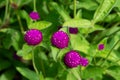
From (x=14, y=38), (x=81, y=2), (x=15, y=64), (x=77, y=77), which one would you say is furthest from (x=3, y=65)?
(x=77, y=77)

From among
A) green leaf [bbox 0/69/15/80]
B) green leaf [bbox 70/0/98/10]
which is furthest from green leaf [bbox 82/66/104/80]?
green leaf [bbox 0/69/15/80]

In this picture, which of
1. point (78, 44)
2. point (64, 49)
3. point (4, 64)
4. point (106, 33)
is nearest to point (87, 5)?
point (106, 33)

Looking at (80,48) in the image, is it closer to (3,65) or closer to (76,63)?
(76,63)

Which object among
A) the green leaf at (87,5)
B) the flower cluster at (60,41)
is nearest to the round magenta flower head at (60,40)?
the flower cluster at (60,41)

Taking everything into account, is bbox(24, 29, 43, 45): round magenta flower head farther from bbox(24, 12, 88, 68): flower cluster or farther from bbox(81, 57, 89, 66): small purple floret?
bbox(81, 57, 89, 66): small purple floret

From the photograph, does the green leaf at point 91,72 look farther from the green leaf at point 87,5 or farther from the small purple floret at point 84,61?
the green leaf at point 87,5
